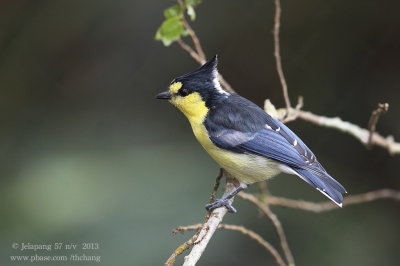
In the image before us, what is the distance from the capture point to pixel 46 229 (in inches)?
152

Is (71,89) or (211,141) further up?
(71,89)

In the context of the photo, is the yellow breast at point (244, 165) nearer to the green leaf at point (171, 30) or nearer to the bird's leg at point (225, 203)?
the bird's leg at point (225, 203)

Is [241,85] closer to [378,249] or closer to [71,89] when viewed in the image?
[71,89]

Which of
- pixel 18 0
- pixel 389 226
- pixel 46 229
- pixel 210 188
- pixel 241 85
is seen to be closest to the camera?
pixel 46 229

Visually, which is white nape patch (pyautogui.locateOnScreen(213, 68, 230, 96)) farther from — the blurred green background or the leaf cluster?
the blurred green background

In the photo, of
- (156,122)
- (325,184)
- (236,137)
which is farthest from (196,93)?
(156,122)

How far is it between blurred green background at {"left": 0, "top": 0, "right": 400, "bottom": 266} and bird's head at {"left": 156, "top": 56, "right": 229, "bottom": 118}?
0.75 m

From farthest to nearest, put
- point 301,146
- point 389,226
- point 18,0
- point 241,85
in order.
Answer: point 241,85 < point 18,0 < point 389,226 < point 301,146

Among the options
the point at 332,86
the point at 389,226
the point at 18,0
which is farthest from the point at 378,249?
the point at 18,0

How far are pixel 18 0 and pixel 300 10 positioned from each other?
8.25ft

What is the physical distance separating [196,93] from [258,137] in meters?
0.47

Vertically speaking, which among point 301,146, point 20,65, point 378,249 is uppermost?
point 20,65

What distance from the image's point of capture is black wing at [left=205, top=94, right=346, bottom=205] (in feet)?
11.1

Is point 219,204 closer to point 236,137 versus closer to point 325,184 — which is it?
point 236,137
